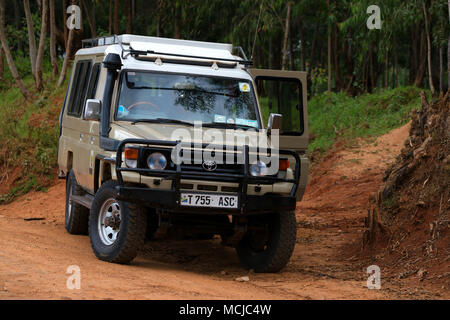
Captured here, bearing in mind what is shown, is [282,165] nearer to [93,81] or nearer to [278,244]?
[278,244]

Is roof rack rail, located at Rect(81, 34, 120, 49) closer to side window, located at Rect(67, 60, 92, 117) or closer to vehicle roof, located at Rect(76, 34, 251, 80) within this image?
vehicle roof, located at Rect(76, 34, 251, 80)

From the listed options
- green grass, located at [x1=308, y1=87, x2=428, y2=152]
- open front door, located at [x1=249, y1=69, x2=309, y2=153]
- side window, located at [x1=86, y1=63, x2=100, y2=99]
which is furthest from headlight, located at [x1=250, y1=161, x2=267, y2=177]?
green grass, located at [x1=308, y1=87, x2=428, y2=152]

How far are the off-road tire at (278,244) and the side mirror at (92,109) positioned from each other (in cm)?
211

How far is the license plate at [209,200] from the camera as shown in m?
7.70

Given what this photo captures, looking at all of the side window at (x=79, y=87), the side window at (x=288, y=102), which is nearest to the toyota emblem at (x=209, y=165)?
the side window at (x=288, y=102)

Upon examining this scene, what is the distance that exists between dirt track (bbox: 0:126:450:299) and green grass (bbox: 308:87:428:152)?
6538 millimetres

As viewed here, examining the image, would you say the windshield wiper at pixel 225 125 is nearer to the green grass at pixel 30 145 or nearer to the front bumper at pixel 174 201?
the front bumper at pixel 174 201

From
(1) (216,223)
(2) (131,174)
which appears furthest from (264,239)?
(2) (131,174)

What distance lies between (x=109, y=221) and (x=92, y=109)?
4.08 ft

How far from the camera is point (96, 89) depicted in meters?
9.45

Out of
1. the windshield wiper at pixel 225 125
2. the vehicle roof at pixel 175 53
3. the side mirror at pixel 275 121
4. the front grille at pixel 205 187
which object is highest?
the vehicle roof at pixel 175 53
